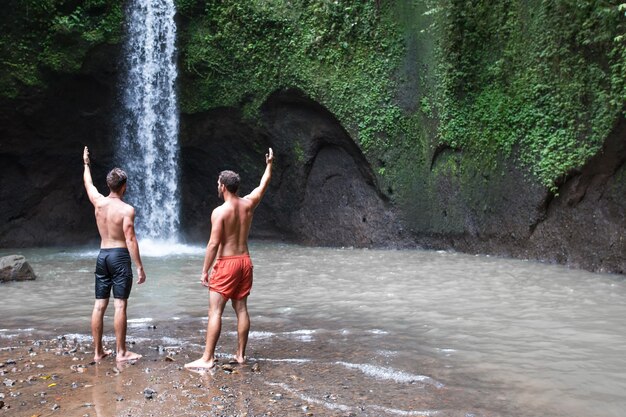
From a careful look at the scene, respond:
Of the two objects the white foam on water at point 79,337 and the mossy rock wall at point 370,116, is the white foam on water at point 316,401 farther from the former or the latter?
the mossy rock wall at point 370,116

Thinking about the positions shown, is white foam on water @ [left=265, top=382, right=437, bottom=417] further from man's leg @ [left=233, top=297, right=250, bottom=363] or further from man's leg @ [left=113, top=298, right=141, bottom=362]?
man's leg @ [left=113, top=298, right=141, bottom=362]

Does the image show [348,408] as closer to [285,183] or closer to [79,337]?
[79,337]

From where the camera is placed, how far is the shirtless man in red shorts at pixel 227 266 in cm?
559

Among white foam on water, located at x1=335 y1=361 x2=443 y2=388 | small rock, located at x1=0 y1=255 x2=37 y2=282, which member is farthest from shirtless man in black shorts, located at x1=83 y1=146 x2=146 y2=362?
small rock, located at x1=0 y1=255 x2=37 y2=282

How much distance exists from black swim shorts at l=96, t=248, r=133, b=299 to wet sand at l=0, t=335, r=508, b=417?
60cm

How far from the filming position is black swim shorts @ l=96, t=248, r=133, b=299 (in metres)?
5.95

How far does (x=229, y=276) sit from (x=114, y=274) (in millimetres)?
1146

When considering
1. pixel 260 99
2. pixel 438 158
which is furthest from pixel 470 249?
pixel 260 99

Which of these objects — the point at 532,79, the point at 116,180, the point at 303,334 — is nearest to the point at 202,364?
the point at 303,334

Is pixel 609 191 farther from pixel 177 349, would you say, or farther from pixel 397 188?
pixel 177 349

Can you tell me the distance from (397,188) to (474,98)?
2.75m

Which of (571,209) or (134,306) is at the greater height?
(571,209)

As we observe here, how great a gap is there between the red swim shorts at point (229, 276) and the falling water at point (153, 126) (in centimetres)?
1221

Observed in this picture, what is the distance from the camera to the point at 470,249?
1430cm
